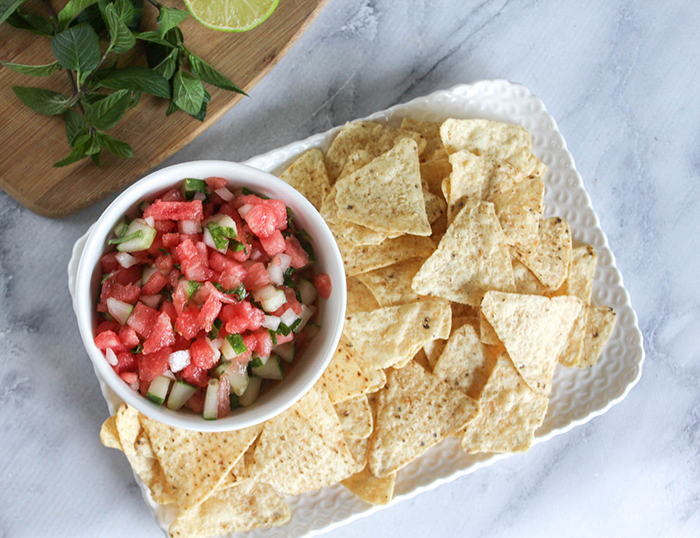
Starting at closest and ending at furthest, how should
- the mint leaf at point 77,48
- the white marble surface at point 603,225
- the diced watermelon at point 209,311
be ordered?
the diced watermelon at point 209,311 < the mint leaf at point 77,48 < the white marble surface at point 603,225

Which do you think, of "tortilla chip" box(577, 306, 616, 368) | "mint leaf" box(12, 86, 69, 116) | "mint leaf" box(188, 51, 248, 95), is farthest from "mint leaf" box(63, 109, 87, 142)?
"tortilla chip" box(577, 306, 616, 368)

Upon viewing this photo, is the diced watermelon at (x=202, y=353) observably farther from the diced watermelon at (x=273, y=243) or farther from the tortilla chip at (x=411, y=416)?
the tortilla chip at (x=411, y=416)

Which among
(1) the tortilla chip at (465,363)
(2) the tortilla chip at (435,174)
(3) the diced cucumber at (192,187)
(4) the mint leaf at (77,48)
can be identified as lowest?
(1) the tortilla chip at (465,363)

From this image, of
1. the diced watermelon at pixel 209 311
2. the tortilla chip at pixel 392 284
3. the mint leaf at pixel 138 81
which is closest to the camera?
the diced watermelon at pixel 209 311

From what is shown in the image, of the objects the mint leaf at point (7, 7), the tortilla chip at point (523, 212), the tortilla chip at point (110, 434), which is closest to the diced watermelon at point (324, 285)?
the tortilla chip at point (523, 212)

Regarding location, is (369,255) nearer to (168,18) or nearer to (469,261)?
(469,261)

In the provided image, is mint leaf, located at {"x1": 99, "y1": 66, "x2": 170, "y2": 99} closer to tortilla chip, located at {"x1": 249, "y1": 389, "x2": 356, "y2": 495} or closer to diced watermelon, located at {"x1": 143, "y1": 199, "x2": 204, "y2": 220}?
diced watermelon, located at {"x1": 143, "y1": 199, "x2": 204, "y2": 220}

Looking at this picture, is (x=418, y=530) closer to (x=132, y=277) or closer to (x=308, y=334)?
(x=308, y=334)

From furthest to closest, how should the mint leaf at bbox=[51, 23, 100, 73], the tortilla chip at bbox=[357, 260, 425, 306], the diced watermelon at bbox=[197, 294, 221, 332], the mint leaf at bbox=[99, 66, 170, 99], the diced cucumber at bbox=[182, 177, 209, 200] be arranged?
the tortilla chip at bbox=[357, 260, 425, 306], the mint leaf at bbox=[99, 66, 170, 99], the mint leaf at bbox=[51, 23, 100, 73], the diced cucumber at bbox=[182, 177, 209, 200], the diced watermelon at bbox=[197, 294, 221, 332]
